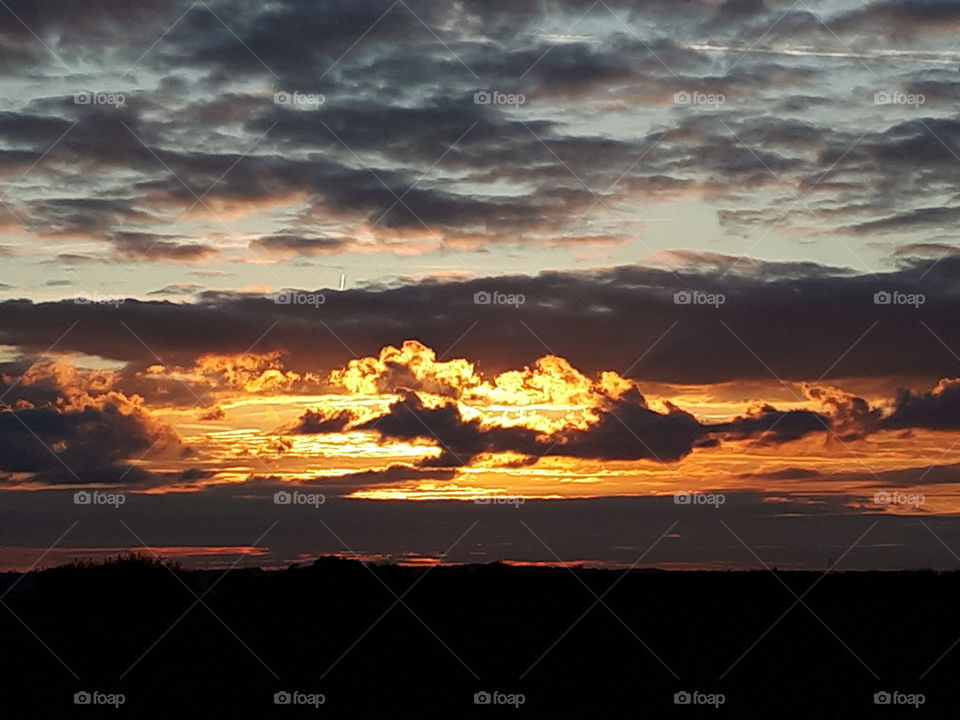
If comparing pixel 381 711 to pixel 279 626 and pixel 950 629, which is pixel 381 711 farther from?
pixel 950 629

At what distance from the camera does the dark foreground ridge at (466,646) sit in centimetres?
2705

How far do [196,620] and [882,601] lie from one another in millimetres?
22269

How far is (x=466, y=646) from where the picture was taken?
1371 inches

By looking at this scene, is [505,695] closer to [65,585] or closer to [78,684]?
[78,684]

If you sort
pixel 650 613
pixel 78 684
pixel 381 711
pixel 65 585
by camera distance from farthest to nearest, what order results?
1. pixel 65 585
2. pixel 650 613
3. pixel 78 684
4. pixel 381 711

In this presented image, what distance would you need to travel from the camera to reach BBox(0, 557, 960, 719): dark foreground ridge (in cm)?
2705

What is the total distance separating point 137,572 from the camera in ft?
148

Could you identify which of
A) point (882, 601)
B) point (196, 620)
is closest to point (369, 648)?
point (196, 620)

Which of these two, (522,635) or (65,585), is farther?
(65,585)

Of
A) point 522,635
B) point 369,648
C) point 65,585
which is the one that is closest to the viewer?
point 369,648

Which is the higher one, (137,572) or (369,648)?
(137,572)

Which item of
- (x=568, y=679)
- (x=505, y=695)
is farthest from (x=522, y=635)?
(x=505, y=695)

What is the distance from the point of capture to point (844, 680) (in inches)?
1173

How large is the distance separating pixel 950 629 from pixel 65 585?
2656 centimetres
